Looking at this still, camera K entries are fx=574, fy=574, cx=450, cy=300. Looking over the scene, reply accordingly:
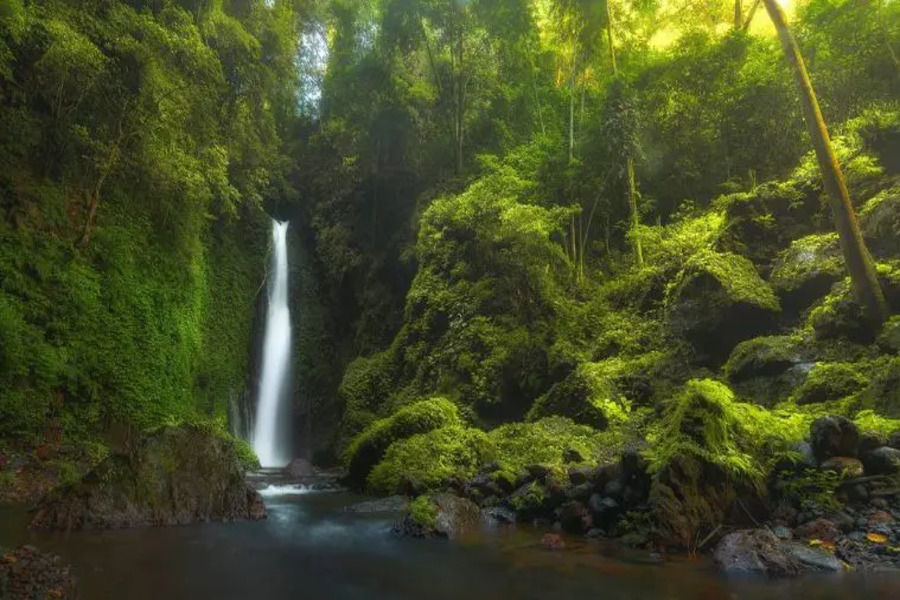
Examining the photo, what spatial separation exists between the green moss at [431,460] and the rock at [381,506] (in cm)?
45

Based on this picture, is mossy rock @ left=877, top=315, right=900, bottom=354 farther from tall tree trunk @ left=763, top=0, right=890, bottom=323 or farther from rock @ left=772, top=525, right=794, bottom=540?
rock @ left=772, top=525, right=794, bottom=540

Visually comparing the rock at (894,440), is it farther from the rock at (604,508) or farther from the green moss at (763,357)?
the rock at (604,508)

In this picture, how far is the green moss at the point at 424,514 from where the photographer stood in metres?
8.22

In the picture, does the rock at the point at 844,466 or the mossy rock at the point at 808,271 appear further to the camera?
the mossy rock at the point at 808,271

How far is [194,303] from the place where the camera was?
64.9 feet

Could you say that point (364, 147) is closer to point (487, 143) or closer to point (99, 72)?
point (487, 143)

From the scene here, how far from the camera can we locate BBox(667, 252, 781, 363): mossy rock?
12031 mm

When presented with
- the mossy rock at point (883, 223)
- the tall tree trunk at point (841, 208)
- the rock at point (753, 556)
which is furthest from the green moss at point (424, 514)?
the mossy rock at point (883, 223)

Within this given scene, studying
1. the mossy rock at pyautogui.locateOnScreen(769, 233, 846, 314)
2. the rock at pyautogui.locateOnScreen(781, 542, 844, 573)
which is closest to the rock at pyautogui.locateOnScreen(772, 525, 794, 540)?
the rock at pyautogui.locateOnScreen(781, 542, 844, 573)

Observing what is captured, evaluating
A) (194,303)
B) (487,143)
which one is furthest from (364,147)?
(194,303)

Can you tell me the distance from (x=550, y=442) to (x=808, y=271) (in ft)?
21.0

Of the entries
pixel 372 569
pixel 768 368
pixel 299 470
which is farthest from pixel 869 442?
pixel 299 470

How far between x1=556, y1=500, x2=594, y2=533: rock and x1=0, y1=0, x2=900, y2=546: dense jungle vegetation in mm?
684

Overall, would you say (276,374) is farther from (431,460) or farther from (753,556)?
(753,556)
